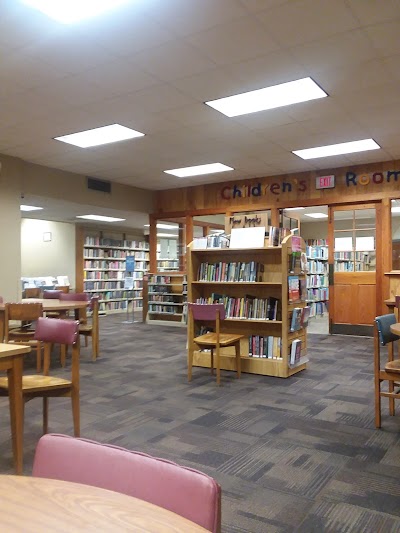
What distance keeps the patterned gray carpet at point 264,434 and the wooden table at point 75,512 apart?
5.02ft

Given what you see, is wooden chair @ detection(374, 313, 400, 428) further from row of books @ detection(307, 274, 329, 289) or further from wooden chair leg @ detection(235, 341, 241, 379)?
row of books @ detection(307, 274, 329, 289)

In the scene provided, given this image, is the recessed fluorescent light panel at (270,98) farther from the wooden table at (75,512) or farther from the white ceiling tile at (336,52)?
the wooden table at (75,512)

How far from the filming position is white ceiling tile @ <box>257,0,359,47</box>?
3.25 m

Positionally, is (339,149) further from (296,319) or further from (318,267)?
(318,267)

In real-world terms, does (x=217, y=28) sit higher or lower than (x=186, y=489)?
higher

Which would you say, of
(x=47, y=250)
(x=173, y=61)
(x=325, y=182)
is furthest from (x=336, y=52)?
(x=47, y=250)

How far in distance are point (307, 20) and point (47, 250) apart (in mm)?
10935

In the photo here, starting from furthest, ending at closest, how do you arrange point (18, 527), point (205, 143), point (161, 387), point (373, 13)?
1. point (205, 143)
2. point (161, 387)
3. point (373, 13)
4. point (18, 527)

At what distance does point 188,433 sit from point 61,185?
20.3 ft

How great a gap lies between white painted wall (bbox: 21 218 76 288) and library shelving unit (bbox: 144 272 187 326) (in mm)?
3603

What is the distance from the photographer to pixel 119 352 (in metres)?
6.72

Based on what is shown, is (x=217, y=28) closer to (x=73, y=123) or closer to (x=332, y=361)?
(x=73, y=123)

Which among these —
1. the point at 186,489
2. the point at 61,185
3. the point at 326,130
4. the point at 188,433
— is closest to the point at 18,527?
the point at 186,489

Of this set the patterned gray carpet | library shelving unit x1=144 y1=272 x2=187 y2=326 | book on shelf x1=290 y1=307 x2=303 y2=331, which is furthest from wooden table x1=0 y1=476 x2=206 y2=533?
library shelving unit x1=144 y1=272 x2=187 y2=326
